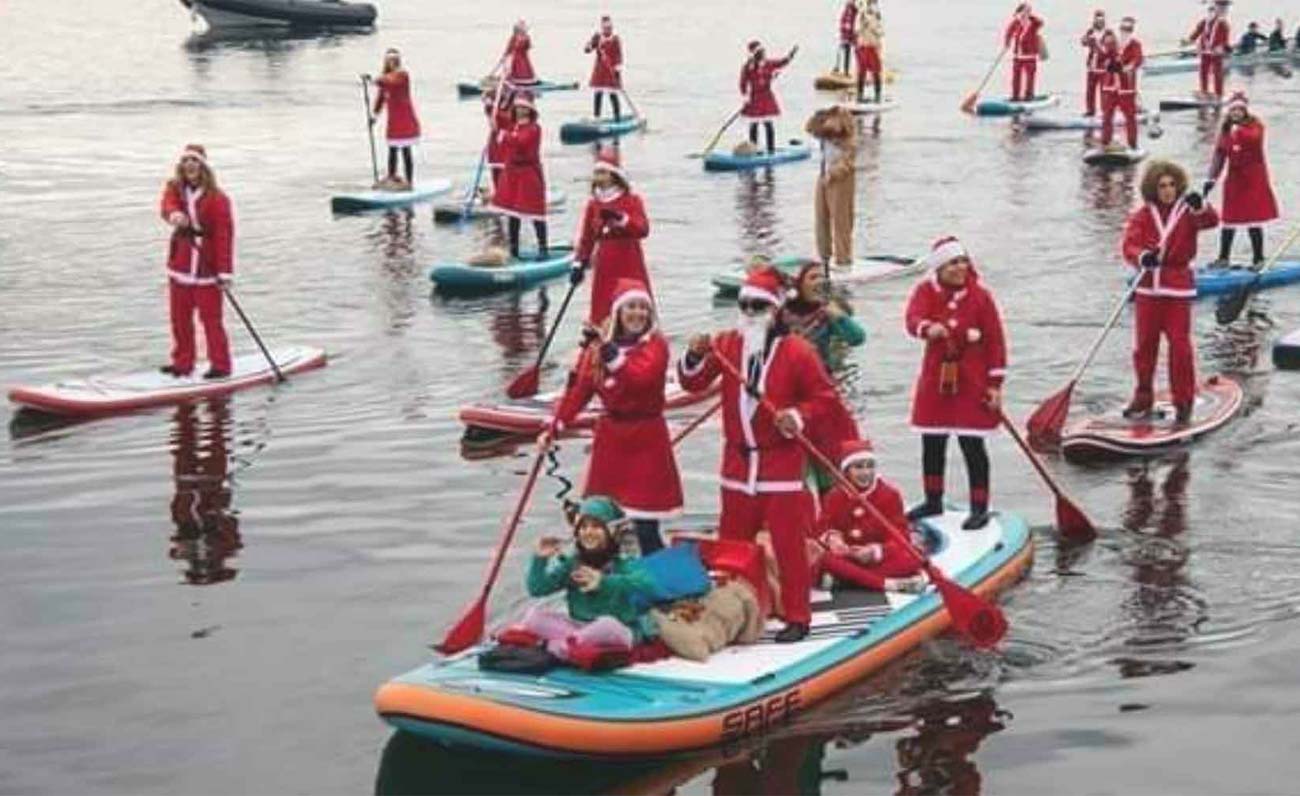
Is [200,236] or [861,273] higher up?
[200,236]

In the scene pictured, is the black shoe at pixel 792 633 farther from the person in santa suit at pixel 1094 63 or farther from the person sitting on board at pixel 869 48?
the person sitting on board at pixel 869 48

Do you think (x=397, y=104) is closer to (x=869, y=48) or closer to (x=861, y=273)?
(x=861, y=273)

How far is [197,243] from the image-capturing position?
17438mm

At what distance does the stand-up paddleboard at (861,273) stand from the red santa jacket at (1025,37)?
17.4 m

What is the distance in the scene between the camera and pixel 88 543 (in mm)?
13883

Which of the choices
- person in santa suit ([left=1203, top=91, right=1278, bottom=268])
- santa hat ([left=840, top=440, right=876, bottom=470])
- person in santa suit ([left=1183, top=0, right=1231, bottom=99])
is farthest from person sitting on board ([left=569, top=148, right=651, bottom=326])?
person in santa suit ([left=1183, top=0, right=1231, bottom=99])

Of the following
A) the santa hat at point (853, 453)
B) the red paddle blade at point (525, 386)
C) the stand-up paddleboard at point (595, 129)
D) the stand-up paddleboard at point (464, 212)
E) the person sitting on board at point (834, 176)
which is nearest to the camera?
the santa hat at point (853, 453)

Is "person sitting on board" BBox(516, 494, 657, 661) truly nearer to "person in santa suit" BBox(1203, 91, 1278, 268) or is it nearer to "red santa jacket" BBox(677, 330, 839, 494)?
"red santa jacket" BBox(677, 330, 839, 494)

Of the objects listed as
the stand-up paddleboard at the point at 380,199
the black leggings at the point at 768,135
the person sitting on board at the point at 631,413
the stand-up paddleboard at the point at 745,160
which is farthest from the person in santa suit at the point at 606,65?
the person sitting on board at the point at 631,413

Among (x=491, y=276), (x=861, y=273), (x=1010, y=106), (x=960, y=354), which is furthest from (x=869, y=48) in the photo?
(x=960, y=354)

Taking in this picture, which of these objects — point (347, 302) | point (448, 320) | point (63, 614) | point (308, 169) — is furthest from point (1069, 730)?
point (308, 169)

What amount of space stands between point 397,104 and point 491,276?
6.89 m

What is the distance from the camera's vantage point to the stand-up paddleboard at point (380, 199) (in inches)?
1146

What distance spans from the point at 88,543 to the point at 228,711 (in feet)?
11.8
